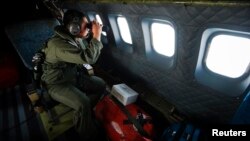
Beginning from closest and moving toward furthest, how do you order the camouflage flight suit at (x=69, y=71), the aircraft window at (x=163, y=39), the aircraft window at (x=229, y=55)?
the aircraft window at (x=229, y=55) < the camouflage flight suit at (x=69, y=71) < the aircraft window at (x=163, y=39)

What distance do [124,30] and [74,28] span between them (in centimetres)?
145

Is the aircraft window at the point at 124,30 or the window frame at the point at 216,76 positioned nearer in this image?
the window frame at the point at 216,76

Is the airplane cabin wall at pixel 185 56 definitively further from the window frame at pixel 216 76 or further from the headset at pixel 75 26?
the headset at pixel 75 26

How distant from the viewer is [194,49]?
2.38 metres

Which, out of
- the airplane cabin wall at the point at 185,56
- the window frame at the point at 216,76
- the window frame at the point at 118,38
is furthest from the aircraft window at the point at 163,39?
the window frame at the point at 118,38

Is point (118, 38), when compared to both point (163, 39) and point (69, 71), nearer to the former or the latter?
point (163, 39)

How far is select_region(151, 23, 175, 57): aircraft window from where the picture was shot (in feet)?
9.30

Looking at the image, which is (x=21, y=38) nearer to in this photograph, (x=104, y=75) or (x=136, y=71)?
(x=104, y=75)

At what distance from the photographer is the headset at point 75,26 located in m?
2.55

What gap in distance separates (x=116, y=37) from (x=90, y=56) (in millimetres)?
1625

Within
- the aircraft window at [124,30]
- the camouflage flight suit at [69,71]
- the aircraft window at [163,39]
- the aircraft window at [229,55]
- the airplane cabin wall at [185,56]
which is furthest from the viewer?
the aircraft window at [124,30]

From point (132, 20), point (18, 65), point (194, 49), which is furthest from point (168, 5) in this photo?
point (18, 65)

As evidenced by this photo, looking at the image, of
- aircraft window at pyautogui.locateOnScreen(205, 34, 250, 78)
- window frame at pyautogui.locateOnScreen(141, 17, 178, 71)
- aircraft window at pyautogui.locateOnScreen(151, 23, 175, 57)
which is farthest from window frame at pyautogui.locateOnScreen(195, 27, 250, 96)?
aircraft window at pyautogui.locateOnScreen(151, 23, 175, 57)

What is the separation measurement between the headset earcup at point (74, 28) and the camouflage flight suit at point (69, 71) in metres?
0.12
